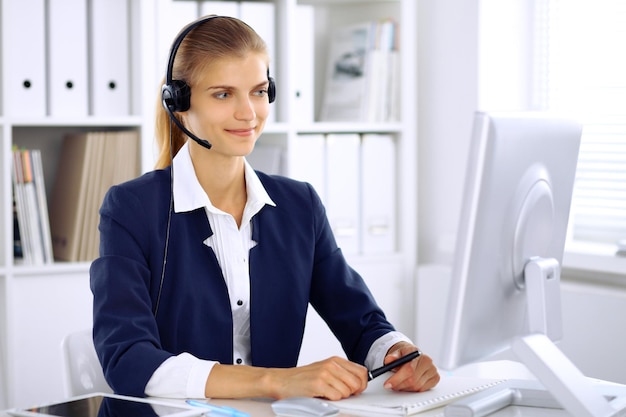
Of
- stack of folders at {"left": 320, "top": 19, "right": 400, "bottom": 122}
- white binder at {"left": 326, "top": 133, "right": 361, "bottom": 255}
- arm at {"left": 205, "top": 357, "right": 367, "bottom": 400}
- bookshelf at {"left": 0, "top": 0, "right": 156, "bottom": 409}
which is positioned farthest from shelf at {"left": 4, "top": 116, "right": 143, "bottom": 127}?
arm at {"left": 205, "top": 357, "right": 367, "bottom": 400}

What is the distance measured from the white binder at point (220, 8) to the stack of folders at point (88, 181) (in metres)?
0.45

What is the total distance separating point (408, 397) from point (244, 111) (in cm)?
62

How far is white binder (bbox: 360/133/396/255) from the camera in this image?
9.84 feet

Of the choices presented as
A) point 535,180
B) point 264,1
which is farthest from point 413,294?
point 535,180

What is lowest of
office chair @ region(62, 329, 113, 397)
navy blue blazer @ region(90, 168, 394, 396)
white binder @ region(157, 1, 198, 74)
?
office chair @ region(62, 329, 113, 397)

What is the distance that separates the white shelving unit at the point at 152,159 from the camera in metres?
2.51

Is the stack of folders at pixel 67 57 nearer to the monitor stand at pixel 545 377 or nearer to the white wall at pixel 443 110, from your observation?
the white wall at pixel 443 110

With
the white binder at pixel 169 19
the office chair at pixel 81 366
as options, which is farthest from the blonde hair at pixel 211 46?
the white binder at pixel 169 19

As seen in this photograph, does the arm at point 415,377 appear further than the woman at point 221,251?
No

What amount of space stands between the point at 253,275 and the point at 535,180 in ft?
2.11

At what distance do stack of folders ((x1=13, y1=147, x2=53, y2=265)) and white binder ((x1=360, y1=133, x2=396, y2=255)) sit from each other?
104 centimetres

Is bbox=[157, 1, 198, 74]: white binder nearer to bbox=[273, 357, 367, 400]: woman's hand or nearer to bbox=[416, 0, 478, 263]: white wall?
bbox=[416, 0, 478, 263]: white wall

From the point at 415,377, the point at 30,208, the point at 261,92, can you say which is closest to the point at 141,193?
the point at 261,92

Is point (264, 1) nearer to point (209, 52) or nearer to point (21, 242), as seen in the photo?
point (21, 242)
